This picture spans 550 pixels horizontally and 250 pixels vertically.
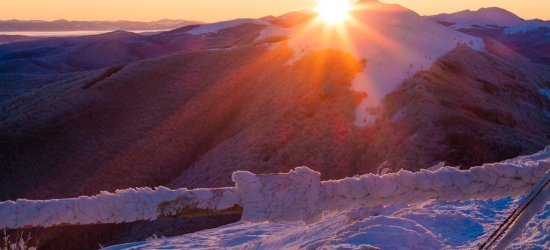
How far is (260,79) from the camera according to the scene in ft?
69.8

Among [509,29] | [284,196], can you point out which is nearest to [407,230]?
[284,196]

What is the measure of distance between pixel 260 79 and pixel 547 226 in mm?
17070

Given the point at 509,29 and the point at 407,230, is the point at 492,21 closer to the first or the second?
the point at 509,29

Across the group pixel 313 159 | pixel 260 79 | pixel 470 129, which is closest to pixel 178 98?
pixel 260 79

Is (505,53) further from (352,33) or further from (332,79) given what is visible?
(332,79)

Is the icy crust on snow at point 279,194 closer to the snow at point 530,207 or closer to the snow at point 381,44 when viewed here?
the snow at point 530,207

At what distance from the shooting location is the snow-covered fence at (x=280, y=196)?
322 centimetres

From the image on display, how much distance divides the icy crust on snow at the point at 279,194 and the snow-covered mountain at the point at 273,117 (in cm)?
883

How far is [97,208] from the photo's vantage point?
328 cm

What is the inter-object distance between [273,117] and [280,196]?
13314 millimetres

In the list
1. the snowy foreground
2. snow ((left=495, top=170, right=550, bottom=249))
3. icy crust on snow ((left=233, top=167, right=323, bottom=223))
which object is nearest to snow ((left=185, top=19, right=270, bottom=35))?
the snowy foreground

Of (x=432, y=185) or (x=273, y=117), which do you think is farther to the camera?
(x=273, y=117)

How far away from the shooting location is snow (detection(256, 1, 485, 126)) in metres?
16.0

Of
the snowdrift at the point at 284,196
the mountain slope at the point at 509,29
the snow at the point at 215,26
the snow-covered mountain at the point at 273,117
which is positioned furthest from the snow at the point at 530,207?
the snow at the point at 215,26
